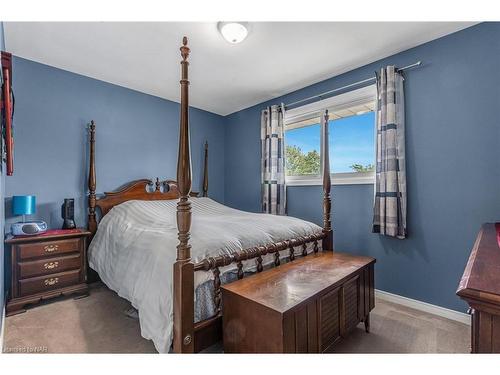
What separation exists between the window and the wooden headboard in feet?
5.44

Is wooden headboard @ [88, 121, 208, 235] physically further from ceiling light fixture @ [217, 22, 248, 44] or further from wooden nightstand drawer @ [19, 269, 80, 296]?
ceiling light fixture @ [217, 22, 248, 44]

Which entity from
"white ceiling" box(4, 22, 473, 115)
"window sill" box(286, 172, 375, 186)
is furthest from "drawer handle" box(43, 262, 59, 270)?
"window sill" box(286, 172, 375, 186)

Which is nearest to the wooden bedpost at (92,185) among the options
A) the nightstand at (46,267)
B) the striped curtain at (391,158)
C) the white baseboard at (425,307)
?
the nightstand at (46,267)

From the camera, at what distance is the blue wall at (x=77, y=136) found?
2621 millimetres

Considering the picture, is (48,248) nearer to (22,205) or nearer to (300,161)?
(22,205)

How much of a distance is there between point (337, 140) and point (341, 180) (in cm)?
53

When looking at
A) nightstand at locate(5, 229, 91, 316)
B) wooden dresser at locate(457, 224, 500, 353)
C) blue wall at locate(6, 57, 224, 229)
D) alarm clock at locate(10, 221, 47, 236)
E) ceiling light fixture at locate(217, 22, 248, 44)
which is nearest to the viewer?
wooden dresser at locate(457, 224, 500, 353)

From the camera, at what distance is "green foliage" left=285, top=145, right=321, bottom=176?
335cm

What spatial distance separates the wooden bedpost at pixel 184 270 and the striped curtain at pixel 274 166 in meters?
2.19

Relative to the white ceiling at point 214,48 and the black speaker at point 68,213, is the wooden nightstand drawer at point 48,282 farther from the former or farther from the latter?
the white ceiling at point 214,48

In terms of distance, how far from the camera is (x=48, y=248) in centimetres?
237

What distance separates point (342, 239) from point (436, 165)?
1.19 metres

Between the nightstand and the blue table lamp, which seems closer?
the nightstand
